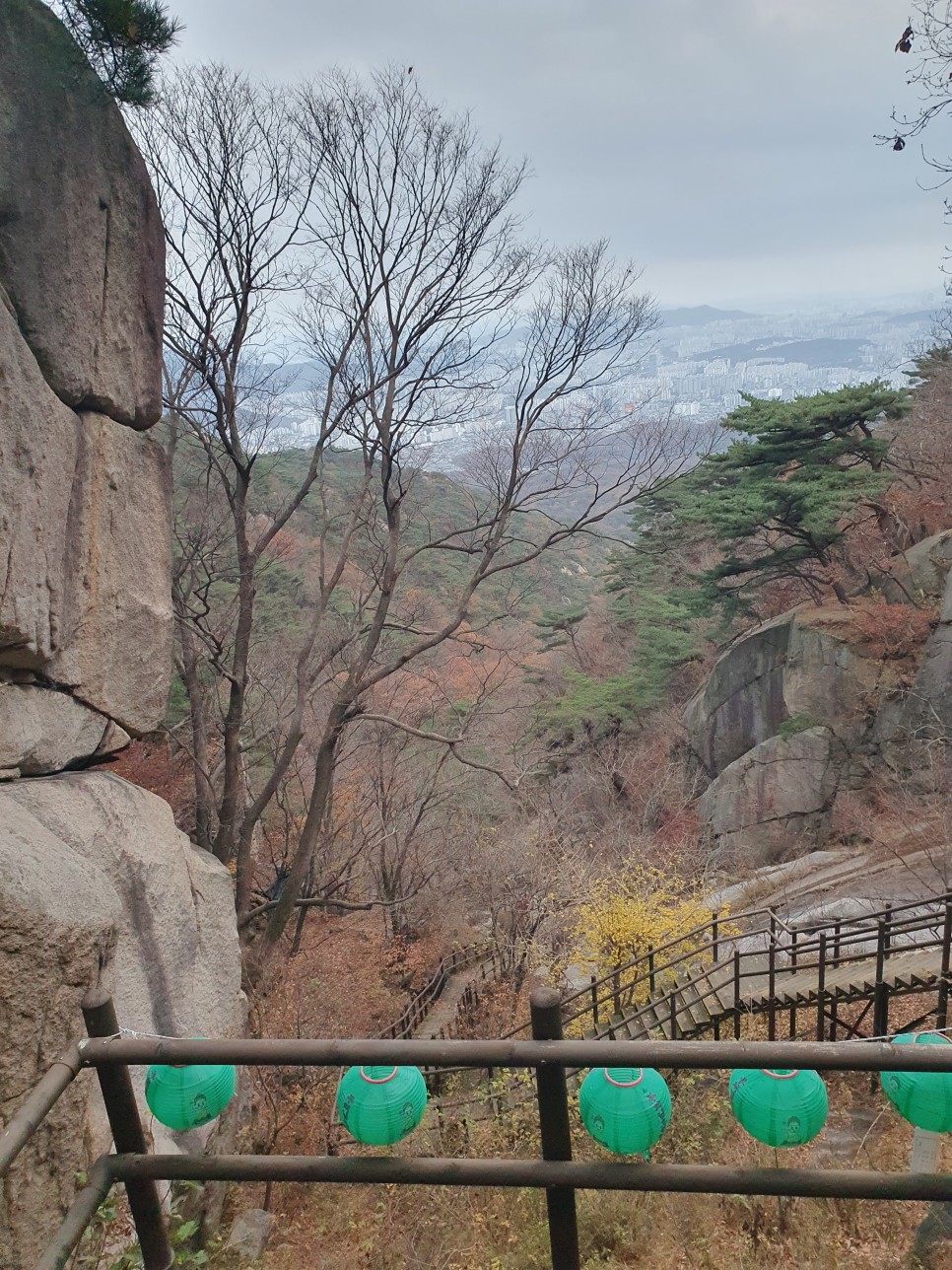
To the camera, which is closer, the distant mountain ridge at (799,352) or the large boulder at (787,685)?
the large boulder at (787,685)

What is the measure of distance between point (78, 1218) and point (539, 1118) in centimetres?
129

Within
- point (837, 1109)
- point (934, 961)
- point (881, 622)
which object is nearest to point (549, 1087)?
point (837, 1109)

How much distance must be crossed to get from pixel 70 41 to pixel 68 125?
1.62 ft

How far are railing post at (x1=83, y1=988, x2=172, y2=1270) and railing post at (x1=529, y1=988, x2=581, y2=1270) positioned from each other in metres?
1.12

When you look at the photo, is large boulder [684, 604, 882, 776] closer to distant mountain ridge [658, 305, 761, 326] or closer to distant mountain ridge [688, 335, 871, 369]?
distant mountain ridge [688, 335, 871, 369]

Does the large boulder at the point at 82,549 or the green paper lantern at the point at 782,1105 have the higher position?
the large boulder at the point at 82,549

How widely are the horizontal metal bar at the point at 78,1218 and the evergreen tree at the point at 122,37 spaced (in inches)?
240

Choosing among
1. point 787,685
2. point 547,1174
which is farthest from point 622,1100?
point 787,685

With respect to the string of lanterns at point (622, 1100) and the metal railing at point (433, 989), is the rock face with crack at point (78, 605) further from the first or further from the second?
the metal railing at point (433, 989)

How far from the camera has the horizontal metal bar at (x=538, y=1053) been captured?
182 cm

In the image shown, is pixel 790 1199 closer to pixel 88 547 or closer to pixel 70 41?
pixel 88 547

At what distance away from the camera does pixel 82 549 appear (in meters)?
5.19

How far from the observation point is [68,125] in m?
4.80

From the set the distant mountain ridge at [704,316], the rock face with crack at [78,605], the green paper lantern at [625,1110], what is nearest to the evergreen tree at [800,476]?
the rock face with crack at [78,605]
